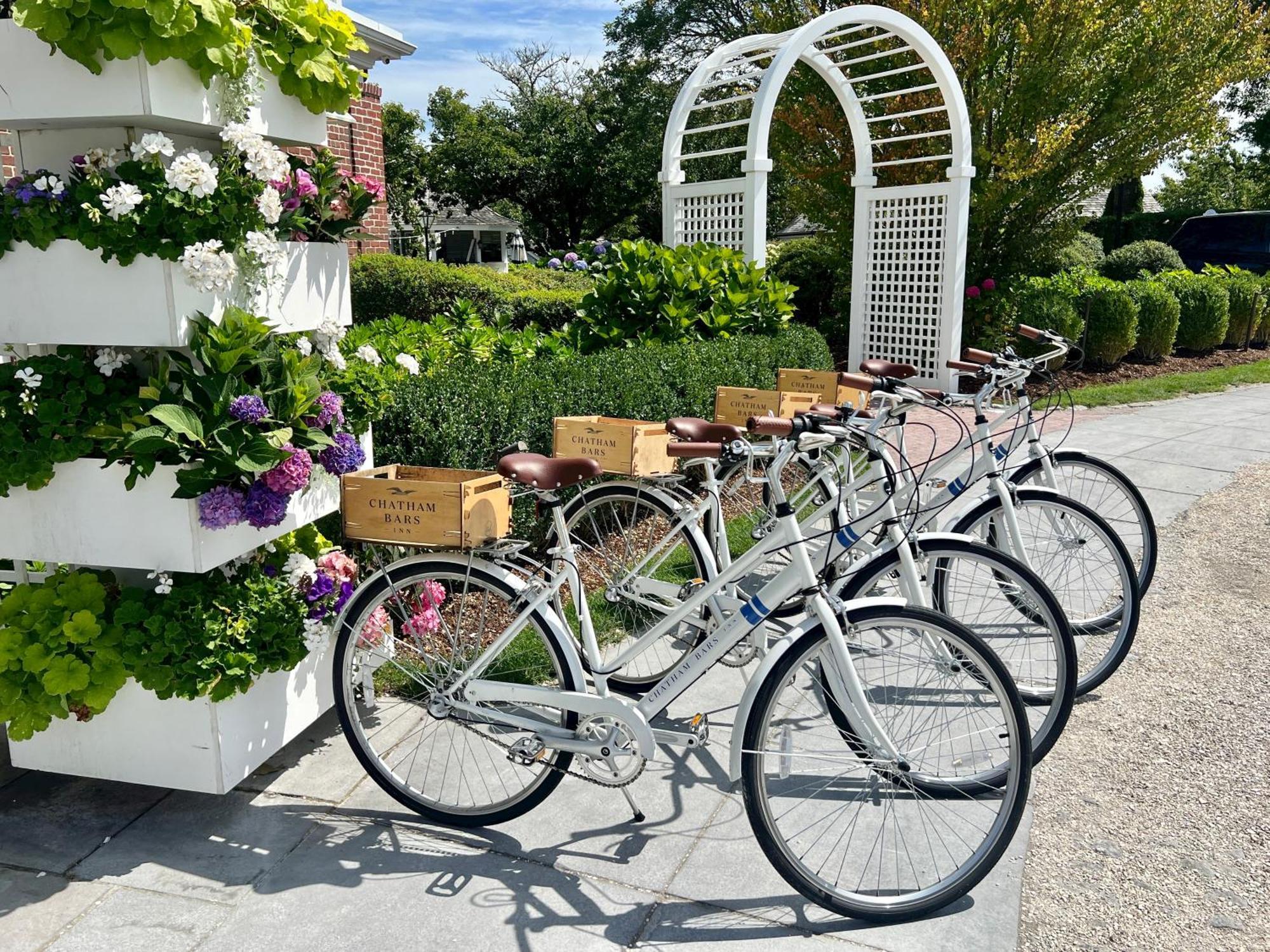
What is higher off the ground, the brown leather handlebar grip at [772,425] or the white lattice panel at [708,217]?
the white lattice panel at [708,217]

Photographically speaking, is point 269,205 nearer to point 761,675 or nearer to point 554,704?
point 554,704

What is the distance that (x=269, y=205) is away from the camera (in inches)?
108

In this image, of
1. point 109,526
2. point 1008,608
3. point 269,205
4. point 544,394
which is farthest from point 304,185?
point 1008,608

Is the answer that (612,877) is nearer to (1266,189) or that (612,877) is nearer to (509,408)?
(509,408)

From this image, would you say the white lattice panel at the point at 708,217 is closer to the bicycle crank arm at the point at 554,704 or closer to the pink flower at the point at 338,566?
the pink flower at the point at 338,566

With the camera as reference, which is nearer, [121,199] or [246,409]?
[121,199]

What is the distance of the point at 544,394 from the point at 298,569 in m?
1.86

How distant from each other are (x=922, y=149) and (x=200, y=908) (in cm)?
1056

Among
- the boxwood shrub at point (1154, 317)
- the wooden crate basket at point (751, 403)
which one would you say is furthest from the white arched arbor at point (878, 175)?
the wooden crate basket at point (751, 403)

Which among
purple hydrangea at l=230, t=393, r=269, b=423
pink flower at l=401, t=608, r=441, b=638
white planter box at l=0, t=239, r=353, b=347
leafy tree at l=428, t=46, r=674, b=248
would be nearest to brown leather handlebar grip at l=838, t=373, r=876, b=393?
pink flower at l=401, t=608, r=441, b=638

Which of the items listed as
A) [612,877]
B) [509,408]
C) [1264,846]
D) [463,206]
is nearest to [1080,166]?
[509,408]

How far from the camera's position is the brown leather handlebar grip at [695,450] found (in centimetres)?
299

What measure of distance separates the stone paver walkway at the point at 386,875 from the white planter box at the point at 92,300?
1363 millimetres

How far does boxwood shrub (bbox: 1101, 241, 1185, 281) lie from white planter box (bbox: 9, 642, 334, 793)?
1589 centimetres
